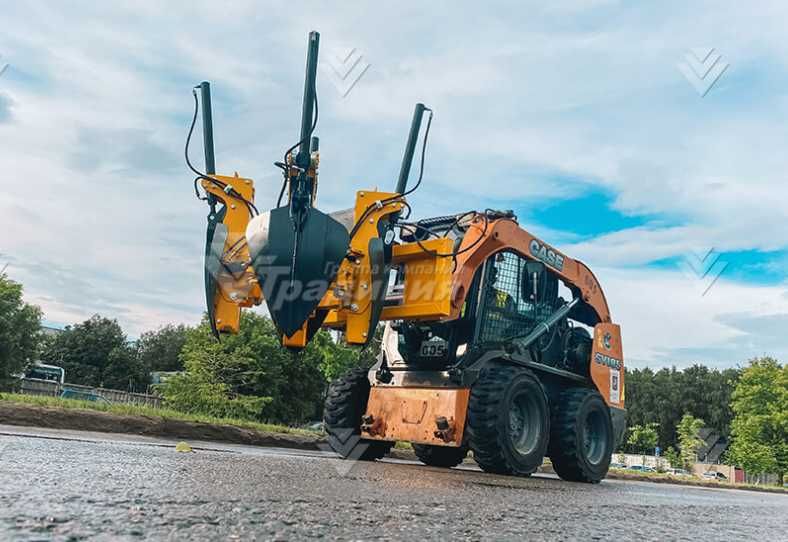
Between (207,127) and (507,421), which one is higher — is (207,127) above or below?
above

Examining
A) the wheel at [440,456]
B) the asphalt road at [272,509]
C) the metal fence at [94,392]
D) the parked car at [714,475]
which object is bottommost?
the parked car at [714,475]

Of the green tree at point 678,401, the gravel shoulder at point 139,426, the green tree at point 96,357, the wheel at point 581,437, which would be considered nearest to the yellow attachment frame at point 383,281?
the wheel at point 581,437

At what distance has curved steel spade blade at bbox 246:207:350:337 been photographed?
6.08 meters

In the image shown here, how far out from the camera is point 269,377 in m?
32.6

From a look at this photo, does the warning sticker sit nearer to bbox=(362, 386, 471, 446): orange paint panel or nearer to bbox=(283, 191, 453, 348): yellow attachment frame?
bbox=(362, 386, 471, 446): orange paint panel

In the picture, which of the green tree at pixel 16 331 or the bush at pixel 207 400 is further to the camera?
the green tree at pixel 16 331

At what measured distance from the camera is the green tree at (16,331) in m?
40.6

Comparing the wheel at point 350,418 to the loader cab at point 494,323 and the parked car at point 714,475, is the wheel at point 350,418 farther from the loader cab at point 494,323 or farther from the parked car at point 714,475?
the parked car at point 714,475

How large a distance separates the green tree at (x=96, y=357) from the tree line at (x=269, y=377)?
0.28ft

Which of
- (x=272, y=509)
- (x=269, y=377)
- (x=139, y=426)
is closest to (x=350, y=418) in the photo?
(x=139, y=426)

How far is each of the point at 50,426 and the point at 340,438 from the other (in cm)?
444

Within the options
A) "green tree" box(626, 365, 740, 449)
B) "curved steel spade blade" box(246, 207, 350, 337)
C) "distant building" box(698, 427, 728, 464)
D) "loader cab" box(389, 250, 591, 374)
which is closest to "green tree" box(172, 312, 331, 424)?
"loader cab" box(389, 250, 591, 374)

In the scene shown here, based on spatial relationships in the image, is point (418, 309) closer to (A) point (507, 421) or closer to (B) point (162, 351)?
(A) point (507, 421)

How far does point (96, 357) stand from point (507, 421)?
62012mm
